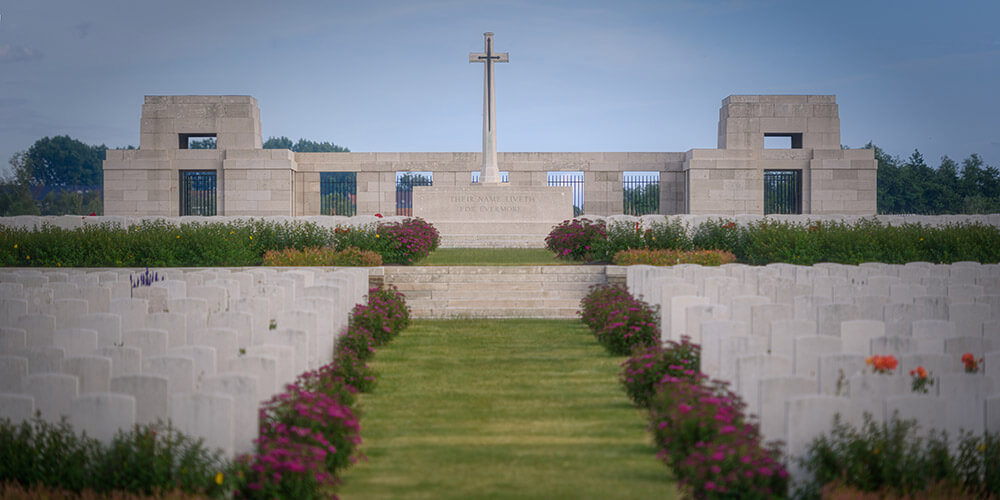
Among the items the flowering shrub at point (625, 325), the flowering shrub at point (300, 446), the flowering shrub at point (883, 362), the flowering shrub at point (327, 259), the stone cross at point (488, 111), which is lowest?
the flowering shrub at point (300, 446)

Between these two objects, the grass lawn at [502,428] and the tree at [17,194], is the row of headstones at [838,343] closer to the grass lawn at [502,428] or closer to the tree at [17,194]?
the grass lawn at [502,428]

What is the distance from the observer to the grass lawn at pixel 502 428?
4922mm

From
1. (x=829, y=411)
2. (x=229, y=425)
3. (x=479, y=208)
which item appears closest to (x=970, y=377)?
(x=829, y=411)

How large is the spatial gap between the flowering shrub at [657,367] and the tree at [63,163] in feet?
259

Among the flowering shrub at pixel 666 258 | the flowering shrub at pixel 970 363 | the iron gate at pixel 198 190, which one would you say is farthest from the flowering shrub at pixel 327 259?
the iron gate at pixel 198 190

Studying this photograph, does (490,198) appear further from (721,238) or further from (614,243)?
(721,238)

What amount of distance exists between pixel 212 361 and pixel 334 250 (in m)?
10.5

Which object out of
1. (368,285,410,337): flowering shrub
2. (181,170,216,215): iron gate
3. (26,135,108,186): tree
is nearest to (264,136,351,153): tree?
(26,135,108,186): tree

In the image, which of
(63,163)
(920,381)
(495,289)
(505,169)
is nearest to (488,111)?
(505,169)

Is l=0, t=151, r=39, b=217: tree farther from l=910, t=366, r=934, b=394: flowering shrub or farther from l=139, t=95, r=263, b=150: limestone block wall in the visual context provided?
l=910, t=366, r=934, b=394: flowering shrub

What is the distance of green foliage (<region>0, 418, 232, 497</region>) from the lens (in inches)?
163

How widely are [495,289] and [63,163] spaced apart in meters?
75.0

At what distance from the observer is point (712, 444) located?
172 inches

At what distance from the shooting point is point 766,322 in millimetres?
6566
